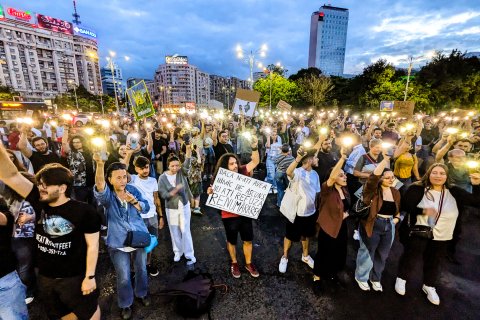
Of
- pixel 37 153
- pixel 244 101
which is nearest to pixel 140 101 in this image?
pixel 37 153

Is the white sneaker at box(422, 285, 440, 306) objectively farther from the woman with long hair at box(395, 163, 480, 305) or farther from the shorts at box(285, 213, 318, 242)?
the shorts at box(285, 213, 318, 242)

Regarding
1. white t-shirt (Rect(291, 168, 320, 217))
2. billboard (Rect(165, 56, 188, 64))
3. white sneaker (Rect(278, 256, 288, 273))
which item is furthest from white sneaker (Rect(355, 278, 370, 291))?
billboard (Rect(165, 56, 188, 64))

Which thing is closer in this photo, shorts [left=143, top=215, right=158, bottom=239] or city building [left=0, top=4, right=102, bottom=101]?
shorts [left=143, top=215, right=158, bottom=239]

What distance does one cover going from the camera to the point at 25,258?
11.1 ft

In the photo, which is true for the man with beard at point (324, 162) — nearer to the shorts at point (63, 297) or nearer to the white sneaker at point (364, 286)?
the white sneaker at point (364, 286)

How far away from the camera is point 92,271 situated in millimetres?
2404

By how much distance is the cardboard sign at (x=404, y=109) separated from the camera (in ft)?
43.4

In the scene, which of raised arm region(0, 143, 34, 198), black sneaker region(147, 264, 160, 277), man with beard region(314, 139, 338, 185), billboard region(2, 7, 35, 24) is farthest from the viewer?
billboard region(2, 7, 35, 24)

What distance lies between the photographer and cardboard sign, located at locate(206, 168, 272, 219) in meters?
3.84

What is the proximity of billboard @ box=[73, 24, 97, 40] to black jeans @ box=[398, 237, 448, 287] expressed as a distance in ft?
435

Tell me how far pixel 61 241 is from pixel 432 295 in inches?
190

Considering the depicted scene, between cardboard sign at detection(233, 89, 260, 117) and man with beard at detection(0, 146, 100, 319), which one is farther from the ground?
cardboard sign at detection(233, 89, 260, 117)

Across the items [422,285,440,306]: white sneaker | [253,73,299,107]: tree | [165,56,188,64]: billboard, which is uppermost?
[165,56,188,64]: billboard

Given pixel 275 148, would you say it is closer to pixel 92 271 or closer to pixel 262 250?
pixel 262 250
